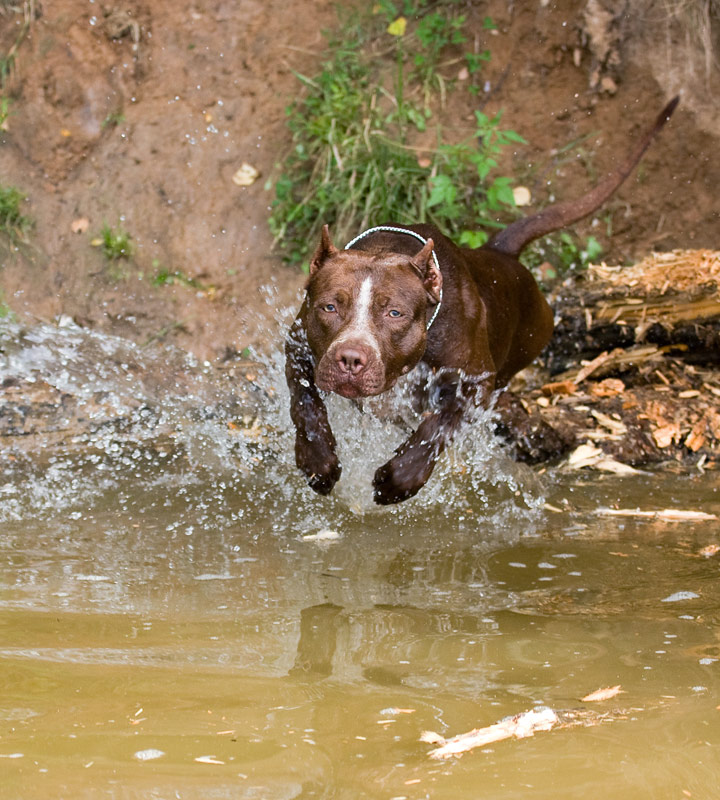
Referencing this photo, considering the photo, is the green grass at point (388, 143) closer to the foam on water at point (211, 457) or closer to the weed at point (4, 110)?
the foam on water at point (211, 457)

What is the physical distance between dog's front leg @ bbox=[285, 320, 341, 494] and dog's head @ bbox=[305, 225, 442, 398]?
0.22 meters

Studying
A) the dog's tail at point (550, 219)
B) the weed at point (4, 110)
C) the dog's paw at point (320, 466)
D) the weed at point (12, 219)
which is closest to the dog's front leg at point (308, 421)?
the dog's paw at point (320, 466)

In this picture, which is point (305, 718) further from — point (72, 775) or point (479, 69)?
point (479, 69)

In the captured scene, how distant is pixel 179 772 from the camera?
2150mm

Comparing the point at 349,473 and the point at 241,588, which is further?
the point at 349,473

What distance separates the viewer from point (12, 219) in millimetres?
7492

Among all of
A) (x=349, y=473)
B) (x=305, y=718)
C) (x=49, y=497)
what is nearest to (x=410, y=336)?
(x=349, y=473)

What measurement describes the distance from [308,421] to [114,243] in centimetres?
352

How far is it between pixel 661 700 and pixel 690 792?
0.46 m

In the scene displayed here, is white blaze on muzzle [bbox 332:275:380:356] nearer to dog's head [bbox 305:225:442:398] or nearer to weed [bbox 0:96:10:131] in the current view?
dog's head [bbox 305:225:442:398]

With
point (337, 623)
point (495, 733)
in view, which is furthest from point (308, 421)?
point (495, 733)

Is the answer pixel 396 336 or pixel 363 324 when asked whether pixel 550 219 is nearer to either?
pixel 396 336

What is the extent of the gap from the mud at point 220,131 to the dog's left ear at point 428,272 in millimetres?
2973

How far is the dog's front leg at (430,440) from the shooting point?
13.9 ft
